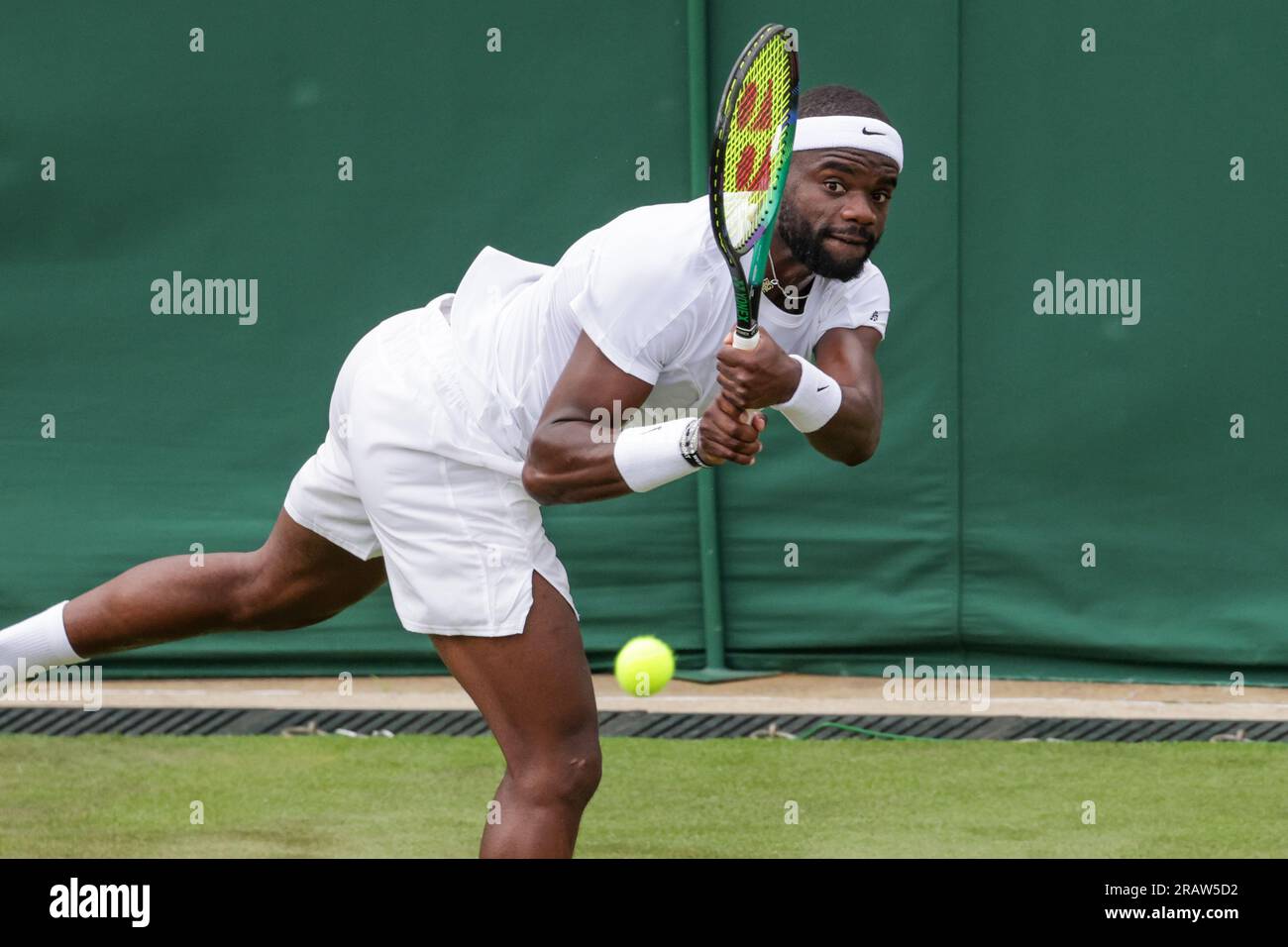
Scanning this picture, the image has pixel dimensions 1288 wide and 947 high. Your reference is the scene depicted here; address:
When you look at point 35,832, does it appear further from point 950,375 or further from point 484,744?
point 950,375

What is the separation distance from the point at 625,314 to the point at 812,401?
33 centimetres

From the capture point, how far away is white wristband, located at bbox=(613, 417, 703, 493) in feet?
10.3

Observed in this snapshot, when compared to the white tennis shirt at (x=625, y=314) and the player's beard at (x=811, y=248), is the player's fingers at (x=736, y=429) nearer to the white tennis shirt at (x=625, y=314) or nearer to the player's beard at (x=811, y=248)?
the white tennis shirt at (x=625, y=314)

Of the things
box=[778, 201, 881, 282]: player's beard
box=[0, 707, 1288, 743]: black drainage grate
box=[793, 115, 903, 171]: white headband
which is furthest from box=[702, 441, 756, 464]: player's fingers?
box=[0, 707, 1288, 743]: black drainage grate

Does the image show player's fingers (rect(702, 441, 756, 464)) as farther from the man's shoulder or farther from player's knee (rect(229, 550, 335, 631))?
player's knee (rect(229, 550, 335, 631))

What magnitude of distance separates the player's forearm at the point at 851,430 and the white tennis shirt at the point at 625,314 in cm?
16

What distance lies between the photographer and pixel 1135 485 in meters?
5.80

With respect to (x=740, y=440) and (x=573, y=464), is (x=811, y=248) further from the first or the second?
(x=573, y=464)

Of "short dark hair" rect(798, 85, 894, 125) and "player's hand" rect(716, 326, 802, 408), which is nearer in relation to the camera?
"player's hand" rect(716, 326, 802, 408)

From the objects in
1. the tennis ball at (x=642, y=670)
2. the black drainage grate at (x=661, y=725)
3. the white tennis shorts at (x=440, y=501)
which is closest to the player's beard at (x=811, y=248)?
the white tennis shorts at (x=440, y=501)

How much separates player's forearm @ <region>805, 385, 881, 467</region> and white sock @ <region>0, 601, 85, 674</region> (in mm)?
1603

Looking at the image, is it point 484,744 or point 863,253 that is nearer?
point 863,253

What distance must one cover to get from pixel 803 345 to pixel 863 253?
0.32 m
